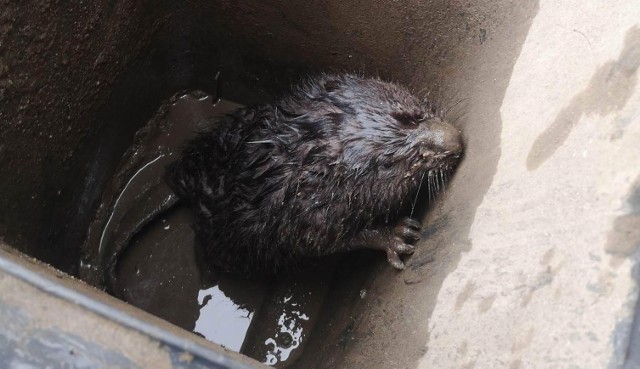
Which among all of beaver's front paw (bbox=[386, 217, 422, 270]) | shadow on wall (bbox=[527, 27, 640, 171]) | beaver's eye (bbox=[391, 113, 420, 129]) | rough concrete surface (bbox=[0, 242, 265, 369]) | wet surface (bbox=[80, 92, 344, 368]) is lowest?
wet surface (bbox=[80, 92, 344, 368])

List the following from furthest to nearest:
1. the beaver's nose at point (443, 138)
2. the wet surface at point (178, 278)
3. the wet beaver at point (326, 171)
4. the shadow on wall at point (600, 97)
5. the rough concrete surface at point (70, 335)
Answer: the wet surface at point (178, 278), the wet beaver at point (326, 171), the beaver's nose at point (443, 138), the shadow on wall at point (600, 97), the rough concrete surface at point (70, 335)

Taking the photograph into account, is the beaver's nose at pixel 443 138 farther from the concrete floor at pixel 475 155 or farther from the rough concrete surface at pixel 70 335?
the rough concrete surface at pixel 70 335

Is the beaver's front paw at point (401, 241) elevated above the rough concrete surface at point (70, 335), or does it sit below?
above

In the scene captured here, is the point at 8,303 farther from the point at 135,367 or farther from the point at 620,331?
the point at 620,331

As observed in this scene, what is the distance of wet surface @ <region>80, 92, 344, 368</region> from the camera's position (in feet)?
11.4

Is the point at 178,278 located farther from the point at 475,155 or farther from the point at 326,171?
the point at 475,155

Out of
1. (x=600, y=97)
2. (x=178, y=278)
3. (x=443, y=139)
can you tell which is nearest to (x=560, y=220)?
(x=600, y=97)

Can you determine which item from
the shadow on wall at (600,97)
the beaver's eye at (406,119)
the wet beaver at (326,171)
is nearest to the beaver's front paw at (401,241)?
the wet beaver at (326,171)

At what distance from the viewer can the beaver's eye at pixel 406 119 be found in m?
2.76

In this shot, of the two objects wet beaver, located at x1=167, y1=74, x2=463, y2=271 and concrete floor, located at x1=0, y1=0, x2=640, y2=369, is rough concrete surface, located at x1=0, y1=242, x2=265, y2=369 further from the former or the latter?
wet beaver, located at x1=167, y1=74, x2=463, y2=271

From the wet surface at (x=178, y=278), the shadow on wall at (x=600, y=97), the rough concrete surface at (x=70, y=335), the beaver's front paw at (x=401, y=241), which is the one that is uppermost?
the shadow on wall at (x=600, y=97)

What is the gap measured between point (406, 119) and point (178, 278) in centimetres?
171

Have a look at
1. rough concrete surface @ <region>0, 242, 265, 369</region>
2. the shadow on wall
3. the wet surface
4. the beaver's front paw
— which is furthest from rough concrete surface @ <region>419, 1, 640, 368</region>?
the wet surface

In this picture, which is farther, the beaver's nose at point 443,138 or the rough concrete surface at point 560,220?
the beaver's nose at point 443,138
